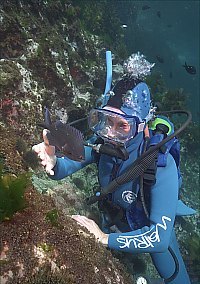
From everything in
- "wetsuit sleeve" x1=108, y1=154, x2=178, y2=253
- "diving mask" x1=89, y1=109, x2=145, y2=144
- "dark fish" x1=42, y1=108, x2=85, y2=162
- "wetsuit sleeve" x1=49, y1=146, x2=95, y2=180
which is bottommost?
→ "wetsuit sleeve" x1=108, y1=154, x2=178, y2=253

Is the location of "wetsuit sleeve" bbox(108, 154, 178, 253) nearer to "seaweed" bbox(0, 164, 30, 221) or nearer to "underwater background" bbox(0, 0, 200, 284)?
"underwater background" bbox(0, 0, 200, 284)

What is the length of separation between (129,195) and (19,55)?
12.0 ft

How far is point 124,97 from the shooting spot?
3883 millimetres

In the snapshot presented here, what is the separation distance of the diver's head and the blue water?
16248mm

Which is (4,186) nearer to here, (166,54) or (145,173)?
(145,173)

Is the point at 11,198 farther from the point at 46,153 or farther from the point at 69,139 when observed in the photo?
the point at 46,153

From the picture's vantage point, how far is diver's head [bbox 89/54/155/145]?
3.79 m

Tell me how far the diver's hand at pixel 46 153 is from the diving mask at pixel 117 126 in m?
0.66

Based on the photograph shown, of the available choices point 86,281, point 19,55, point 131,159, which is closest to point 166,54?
point 19,55

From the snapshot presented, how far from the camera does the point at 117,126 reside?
3826mm

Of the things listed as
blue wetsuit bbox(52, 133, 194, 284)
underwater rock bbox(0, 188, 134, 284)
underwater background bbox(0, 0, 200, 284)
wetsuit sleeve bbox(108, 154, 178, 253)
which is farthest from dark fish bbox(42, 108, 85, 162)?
wetsuit sleeve bbox(108, 154, 178, 253)

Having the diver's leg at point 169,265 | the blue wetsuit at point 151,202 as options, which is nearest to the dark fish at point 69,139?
the blue wetsuit at point 151,202

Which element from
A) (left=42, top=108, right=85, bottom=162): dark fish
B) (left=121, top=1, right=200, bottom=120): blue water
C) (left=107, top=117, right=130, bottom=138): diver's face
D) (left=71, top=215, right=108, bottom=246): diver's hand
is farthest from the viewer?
(left=121, top=1, right=200, bottom=120): blue water

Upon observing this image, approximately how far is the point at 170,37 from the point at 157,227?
2873cm
